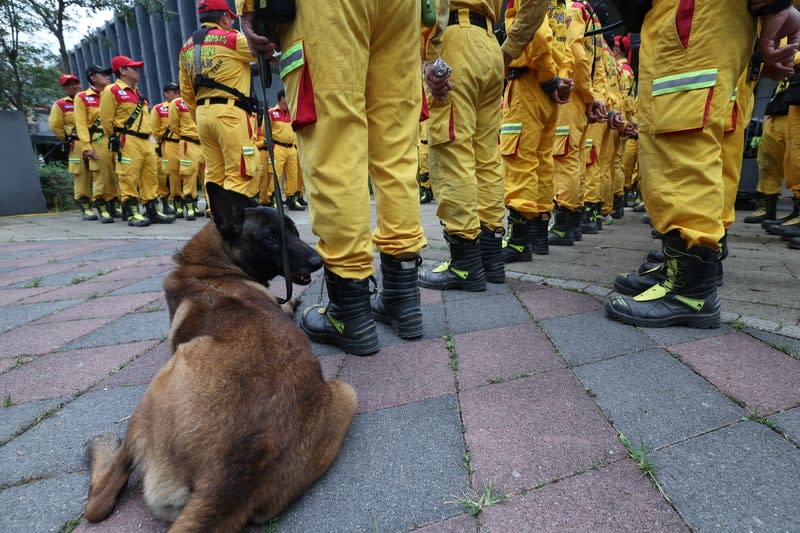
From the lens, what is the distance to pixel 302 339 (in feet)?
4.43

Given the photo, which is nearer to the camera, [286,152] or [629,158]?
[629,158]

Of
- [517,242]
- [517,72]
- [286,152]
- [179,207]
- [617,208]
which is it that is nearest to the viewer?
[517,72]

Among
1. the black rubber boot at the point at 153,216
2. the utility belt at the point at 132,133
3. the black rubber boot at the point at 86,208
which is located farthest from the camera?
the black rubber boot at the point at 86,208

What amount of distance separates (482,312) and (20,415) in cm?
209

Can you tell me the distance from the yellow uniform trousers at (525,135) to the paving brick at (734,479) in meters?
2.67

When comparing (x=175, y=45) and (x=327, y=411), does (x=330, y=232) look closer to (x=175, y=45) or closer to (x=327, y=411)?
(x=327, y=411)

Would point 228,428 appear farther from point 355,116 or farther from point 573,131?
point 573,131

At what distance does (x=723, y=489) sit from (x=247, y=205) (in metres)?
2.22

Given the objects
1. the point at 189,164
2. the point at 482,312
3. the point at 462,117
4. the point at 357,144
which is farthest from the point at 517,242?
the point at 189,164

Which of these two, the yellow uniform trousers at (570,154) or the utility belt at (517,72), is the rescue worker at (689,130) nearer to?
the utility belt at (517,72)

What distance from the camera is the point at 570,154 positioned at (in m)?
4.52

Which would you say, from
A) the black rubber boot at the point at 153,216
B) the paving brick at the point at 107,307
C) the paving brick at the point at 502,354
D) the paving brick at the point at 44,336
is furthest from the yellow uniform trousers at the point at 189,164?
the paving brick at the point at 502,354

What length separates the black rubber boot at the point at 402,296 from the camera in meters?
2.07

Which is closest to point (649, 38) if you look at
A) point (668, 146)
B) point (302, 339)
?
point (668, 146)
